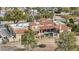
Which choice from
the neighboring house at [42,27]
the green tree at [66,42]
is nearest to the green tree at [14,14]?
the neighboring house at [42,27]

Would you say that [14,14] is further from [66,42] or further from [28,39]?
[66,42]

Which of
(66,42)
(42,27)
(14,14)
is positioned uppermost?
(14,14)

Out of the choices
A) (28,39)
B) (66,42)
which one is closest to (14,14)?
(28,39)

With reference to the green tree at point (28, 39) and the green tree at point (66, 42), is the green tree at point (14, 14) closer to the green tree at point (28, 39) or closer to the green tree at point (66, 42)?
the green tree at point (28, 39)

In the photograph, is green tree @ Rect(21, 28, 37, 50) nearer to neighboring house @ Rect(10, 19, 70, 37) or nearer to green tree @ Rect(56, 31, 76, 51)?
neighboring house @ Rect(10, 19, 70, 37)

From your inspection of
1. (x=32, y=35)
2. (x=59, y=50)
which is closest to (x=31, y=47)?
(x=32, y=35)
